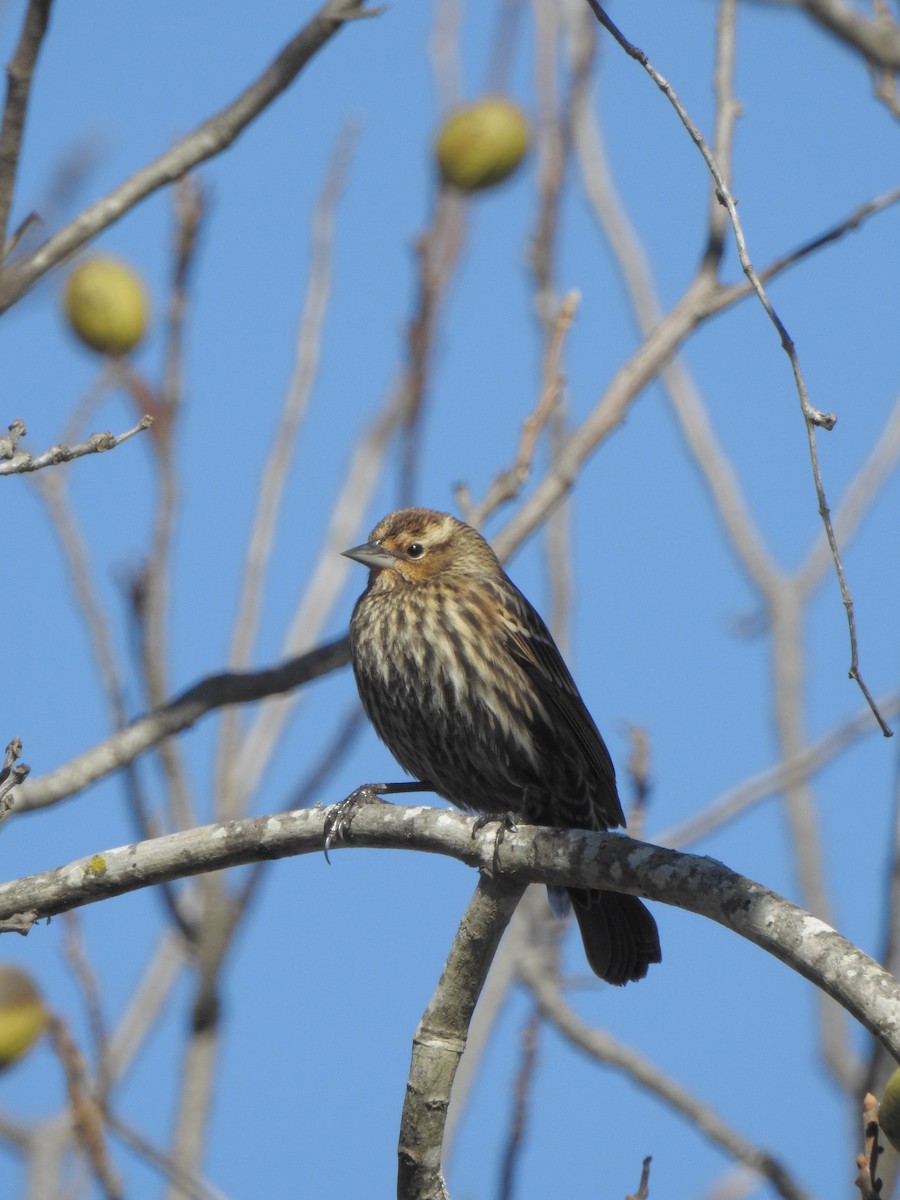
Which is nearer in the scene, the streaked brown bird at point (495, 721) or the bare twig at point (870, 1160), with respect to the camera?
the bare twig at point (870, 1160)

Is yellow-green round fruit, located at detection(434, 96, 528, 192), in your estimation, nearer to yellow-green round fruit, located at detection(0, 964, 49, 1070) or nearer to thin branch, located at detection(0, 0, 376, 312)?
thin branch, located at detection(0, 0, 376, 312)

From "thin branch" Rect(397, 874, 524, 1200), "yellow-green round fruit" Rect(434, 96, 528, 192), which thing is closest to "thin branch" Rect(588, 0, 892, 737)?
"thin branch" Rect(397, 874, 524, 1200)

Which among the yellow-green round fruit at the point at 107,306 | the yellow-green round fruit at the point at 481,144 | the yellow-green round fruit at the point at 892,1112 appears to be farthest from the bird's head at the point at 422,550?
the yellow-green round fruit at the point at 892,1112

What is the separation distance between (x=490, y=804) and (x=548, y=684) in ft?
1.42

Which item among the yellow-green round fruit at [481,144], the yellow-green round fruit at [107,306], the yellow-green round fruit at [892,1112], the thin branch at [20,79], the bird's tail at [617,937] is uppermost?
the yellow-green round fruit at [481,144]

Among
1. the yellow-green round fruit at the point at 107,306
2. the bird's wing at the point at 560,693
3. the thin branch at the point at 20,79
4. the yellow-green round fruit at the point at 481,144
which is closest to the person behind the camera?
the thin branch at the point at 20,79

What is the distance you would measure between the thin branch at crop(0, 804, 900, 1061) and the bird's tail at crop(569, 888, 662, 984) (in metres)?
1.23

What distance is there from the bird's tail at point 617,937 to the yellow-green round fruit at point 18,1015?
1.63 meters

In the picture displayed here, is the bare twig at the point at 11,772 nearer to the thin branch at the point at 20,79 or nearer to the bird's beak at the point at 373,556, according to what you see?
the thin branch at the point at 20,79

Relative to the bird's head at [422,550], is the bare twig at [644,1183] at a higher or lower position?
lower

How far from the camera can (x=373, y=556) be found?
516 centimetres

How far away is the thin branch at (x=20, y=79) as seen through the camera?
148 inches

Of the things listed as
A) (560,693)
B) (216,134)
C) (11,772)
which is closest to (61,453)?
(11,772)

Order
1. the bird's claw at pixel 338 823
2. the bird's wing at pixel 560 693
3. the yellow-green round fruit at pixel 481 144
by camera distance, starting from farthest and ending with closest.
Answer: the yellow-green round fruit at pixel 481 144, the bird's wing at pixel 560 693, the bird's claw at pixel 338 823
